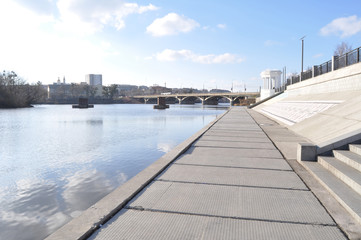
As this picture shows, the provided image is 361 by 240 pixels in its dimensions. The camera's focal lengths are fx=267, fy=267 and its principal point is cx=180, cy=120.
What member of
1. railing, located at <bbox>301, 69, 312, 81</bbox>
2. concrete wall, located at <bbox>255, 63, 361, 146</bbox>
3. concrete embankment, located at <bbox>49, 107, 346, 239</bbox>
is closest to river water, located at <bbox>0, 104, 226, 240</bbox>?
concrete embankment, located at <bbox>49, 107, 346, 239</bbox>

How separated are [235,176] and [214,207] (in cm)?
204

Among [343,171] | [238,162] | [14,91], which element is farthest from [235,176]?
[14,91]

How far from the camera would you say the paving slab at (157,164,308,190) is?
5898 mm

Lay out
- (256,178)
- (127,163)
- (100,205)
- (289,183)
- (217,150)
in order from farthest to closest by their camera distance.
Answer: (127,163) → (217,150) → (256,178) → (289,183) → (100,205)

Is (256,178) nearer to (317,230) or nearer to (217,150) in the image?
Result: (317,230)

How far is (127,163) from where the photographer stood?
36.7 ft

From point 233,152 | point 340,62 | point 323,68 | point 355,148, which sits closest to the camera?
point 355,148

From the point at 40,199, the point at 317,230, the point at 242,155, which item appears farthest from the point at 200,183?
the point at 40,199

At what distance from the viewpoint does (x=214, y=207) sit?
4566mm

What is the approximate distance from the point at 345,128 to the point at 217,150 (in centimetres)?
447

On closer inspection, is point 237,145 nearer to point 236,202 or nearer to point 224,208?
point 236,202

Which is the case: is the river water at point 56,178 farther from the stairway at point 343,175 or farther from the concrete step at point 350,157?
the concrete step at point 350,157

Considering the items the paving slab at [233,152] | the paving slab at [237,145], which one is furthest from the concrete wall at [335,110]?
the paving slab at [237,145]

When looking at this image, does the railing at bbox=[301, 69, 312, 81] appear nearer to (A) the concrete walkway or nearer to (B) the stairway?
(B) the stairway
